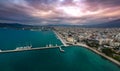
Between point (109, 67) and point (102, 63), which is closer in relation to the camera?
point (109, 67)

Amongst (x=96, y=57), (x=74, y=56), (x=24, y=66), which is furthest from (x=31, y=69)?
(x=96, y=57)

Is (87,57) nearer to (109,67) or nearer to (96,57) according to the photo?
(96,57)

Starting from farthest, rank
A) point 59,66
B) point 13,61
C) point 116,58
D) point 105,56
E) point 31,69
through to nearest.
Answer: point 105,56, point 116,58, point 13,61, point 59,66, point 31,69

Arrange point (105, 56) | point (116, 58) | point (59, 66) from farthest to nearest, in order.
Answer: point (105, 56) < point (116, 58) < point (59, 66)

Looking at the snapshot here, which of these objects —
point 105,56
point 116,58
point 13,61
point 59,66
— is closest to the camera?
point 59,66

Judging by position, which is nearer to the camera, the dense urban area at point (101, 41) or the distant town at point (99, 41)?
the dense urban area at point (101, 41)

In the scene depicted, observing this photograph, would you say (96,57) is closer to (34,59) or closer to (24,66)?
(34,59)

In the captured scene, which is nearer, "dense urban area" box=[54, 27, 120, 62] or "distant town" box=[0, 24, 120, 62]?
"dense urban area" box=[54, 27, 120, 62]

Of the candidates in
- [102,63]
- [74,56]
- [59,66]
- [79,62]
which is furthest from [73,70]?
[74,56]

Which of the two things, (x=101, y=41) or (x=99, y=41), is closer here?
(x=101, y=41)
